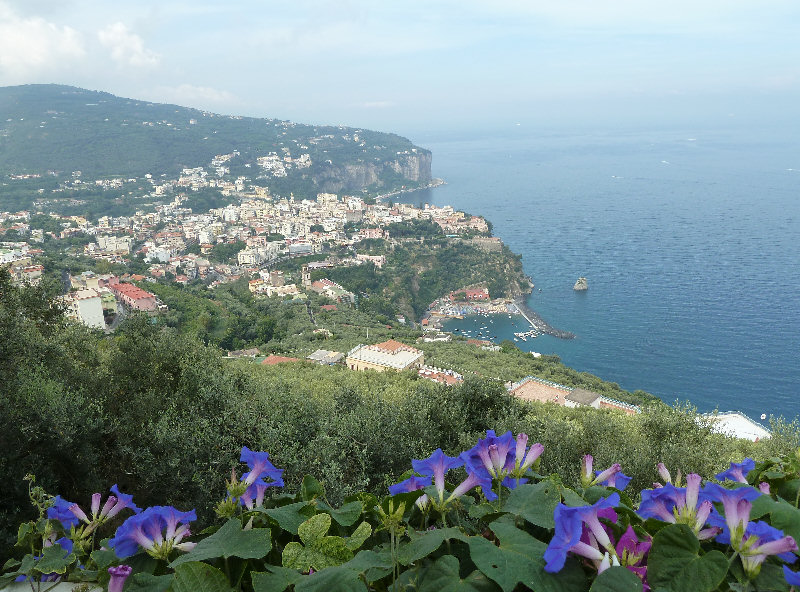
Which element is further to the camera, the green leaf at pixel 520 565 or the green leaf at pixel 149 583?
the green leaf at pixel 149 583

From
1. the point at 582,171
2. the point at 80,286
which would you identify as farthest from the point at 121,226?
the point at 582,171

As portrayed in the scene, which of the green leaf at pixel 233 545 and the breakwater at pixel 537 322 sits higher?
the green leaf at pixel 233 545

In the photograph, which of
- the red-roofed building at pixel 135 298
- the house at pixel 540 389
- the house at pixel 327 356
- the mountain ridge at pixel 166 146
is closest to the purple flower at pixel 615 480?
the house at pixel 540 389

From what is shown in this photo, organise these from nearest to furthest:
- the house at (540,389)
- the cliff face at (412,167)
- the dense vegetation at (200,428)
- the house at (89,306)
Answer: the dense vegetation at (200,428)
the house at (540,389)
the house at (89,306)
the cliff face at (412,167)

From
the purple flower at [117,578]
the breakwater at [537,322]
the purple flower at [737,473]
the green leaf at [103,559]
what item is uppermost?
the purple flower at [737,473]

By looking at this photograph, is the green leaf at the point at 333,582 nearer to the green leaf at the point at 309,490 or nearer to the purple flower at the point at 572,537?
the purple flower at the point at 572,537

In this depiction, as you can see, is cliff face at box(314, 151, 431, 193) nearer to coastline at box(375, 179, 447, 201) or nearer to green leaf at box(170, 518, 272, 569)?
coastline at box(375, 179, 447, 201)
